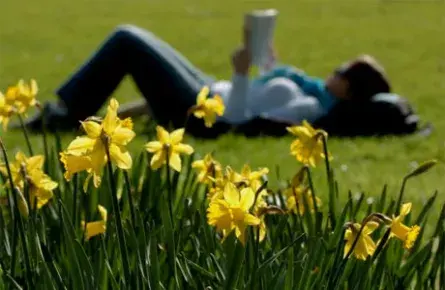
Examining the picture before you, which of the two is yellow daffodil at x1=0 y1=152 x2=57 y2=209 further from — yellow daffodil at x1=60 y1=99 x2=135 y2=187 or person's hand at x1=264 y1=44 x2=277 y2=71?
person's hand at x1=264 y1=44 x2=277 y2=71

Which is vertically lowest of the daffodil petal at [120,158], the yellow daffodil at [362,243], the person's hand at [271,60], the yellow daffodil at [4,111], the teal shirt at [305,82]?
the teal shirt at [305,82]

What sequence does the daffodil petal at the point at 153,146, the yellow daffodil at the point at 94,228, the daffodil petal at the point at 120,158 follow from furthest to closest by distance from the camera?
the yellow daffodil at the point at 94,228, the daffodil petal at the point at 153,146, the daffodil petal at the point at 120,158

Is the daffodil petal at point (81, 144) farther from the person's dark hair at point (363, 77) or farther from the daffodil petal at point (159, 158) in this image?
the person's dark hair at point (363, 77)

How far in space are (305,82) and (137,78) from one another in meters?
1.08

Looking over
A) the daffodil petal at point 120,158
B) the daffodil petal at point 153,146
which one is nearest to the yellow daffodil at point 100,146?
the daffodil petal at point 120,158

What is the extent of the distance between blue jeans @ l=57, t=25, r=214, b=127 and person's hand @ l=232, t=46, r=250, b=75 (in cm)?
43

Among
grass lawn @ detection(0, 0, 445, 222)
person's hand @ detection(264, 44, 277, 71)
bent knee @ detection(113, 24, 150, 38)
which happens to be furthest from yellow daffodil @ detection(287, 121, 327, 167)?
bent knee @ detection(113, 24, 150, 38)

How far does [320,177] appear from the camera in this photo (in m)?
4.93

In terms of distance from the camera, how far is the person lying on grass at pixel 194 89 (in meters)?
6.46

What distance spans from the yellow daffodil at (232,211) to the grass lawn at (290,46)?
102 inches

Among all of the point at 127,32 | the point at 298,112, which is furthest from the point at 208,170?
the point at 127,32

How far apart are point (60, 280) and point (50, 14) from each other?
13528 mm

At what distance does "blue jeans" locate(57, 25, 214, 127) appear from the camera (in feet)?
22.0

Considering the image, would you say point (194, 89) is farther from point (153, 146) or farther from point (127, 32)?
point (153, 146)
